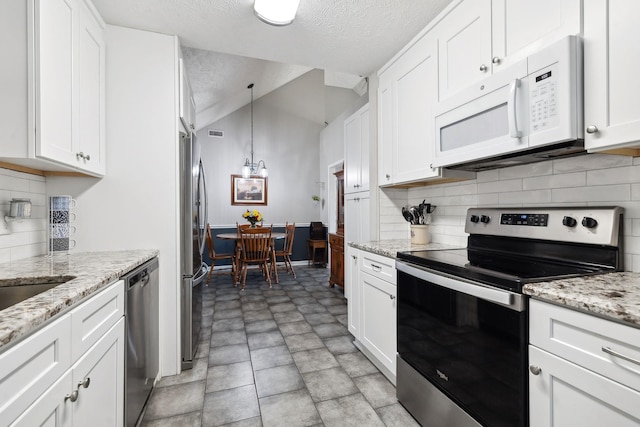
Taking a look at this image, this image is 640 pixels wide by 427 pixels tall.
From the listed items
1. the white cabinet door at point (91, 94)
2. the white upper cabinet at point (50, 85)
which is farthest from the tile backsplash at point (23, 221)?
the white cabinet door at point (91, 94)

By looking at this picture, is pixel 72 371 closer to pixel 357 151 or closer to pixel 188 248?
pixel 188 248

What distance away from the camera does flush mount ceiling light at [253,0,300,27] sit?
1695 millimetres

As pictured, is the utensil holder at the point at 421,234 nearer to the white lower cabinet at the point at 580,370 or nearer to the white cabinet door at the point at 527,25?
the white cabinet door at the point at 527,25

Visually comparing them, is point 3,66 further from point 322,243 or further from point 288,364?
point 322,243

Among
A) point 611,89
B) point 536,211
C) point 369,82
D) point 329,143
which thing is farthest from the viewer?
point 329,143

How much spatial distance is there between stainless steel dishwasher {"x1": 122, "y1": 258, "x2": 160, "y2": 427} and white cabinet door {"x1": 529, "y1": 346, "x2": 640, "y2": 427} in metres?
1.65

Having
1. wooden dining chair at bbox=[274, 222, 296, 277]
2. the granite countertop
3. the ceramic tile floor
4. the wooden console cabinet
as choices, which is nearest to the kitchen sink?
the granite countertop

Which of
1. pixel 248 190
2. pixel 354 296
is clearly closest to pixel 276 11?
pixel 354 296

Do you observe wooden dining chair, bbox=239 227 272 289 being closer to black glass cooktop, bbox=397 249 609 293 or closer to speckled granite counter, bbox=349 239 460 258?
speckled granite counter, bbox=349 239 460 258

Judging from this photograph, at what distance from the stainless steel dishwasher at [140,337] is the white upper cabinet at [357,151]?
2122 millimetres

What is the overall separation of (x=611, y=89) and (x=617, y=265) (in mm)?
673

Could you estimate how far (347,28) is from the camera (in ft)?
A: 6.64

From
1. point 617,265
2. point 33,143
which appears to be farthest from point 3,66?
point 617,265

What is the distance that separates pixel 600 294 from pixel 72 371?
63.3 inches
